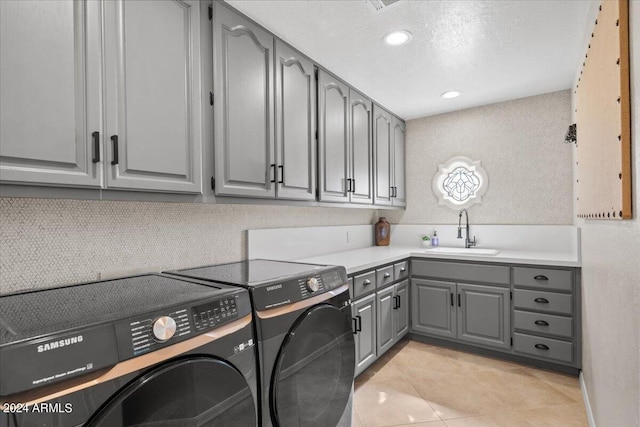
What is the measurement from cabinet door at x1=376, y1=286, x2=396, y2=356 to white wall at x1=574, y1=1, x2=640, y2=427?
1.28 m

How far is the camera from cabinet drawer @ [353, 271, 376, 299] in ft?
7.45

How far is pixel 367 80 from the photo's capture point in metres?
2.67

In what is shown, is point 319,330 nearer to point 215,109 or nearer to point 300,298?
point 300,298

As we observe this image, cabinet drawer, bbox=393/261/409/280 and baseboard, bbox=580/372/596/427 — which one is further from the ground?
cabinet drawer, bbox=393/261/409/280

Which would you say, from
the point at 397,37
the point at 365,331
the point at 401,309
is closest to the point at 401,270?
the point at 401,309

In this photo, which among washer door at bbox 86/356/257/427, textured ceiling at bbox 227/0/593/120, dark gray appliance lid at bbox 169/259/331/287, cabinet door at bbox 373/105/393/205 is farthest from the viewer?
cabinet door at bbox 373/105/393/205

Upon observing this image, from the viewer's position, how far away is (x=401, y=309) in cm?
295

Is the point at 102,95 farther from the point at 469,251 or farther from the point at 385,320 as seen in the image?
the point at 469,251

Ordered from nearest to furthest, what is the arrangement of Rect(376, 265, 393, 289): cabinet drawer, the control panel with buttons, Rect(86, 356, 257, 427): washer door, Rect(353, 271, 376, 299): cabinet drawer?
Rect(86, 356, 257, 427): washer door < the control panel with buttons < Rect(353, 271, 376, 299): cabinet drawer < Rect(376, 265, 393, 289): cabinet drawer

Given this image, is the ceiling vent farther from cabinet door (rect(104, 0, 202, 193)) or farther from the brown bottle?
the brown bottle

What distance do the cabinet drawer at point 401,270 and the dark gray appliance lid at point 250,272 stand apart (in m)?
1.27

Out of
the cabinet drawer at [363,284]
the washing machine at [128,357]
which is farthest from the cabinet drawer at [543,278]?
the washing machine at [128,357]

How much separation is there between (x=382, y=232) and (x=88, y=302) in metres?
3.00

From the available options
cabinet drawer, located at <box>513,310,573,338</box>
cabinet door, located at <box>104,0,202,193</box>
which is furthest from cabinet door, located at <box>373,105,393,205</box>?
cabinet door, located at <box>104,0,202,193</box>
